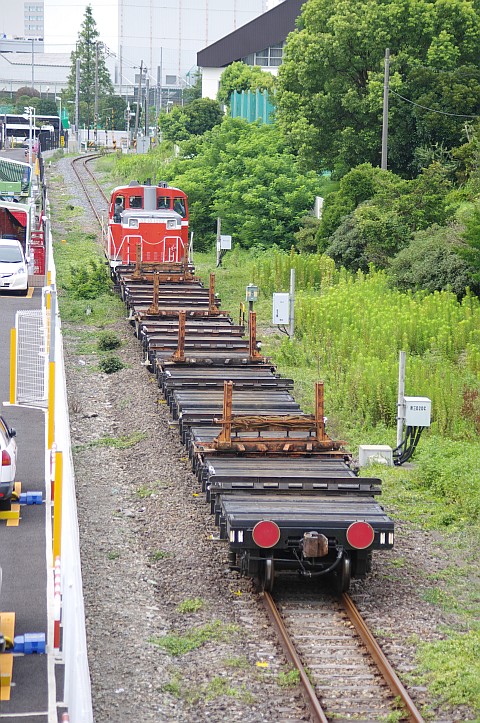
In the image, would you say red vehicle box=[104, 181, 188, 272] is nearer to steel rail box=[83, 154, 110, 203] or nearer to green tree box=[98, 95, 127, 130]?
steel rail box=[83, 154, 110, 203]

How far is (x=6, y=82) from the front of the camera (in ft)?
559

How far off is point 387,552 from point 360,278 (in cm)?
1707

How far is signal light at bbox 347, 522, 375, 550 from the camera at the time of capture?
11992 mm

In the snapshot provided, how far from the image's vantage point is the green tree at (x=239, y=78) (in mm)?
70062

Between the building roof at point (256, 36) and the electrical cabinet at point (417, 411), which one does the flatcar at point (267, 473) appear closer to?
the electrical cabinet at point (417, 411)

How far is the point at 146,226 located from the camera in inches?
1254

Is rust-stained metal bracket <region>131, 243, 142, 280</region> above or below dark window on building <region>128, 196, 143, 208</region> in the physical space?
below

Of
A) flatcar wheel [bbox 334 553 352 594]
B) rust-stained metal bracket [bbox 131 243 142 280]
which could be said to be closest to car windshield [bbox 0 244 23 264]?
rust-stained metal bracket [bbox 131 243 142 280]

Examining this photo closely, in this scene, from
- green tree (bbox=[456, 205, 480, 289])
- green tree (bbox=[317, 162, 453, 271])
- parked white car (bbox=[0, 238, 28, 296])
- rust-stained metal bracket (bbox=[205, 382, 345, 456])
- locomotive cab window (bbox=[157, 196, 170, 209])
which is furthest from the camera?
green tree (bbox=[317, 162, 453, 271])

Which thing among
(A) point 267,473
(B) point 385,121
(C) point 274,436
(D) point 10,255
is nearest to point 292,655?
(A) point 267,473

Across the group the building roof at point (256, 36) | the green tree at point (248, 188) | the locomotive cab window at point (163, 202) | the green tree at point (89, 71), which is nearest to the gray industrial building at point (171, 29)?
the green tree at point (89, 71)

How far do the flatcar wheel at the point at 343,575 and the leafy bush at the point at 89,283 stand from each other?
20607mm

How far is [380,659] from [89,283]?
75.1 feet

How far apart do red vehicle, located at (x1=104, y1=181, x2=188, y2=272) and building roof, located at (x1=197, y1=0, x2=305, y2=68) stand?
33.6 meters
